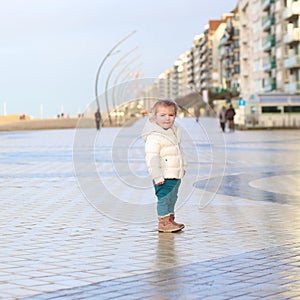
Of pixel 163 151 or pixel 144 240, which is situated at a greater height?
pixel 163 151

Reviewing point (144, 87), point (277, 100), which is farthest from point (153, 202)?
point (277, 100)

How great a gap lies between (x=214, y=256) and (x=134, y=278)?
1266mm

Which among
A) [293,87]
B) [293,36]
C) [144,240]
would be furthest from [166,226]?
[293,87]

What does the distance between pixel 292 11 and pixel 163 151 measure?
66.8m

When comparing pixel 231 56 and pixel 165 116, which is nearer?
pixel 165 116

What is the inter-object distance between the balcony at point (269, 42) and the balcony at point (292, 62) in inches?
341

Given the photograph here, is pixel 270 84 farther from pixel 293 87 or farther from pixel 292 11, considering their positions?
pixel 292 11

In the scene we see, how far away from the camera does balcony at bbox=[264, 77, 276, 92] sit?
88606mm

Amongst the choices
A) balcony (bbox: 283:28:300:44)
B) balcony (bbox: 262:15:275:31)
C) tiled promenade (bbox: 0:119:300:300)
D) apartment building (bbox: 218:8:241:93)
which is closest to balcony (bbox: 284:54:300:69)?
Answer: balcony (bbox: 283:28:300:44)

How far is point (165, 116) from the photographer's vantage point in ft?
31.2

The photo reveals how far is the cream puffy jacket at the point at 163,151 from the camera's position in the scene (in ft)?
31.2

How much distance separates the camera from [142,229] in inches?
391

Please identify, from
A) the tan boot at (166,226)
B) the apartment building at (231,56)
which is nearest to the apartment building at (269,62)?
the apartment building at (231,56)

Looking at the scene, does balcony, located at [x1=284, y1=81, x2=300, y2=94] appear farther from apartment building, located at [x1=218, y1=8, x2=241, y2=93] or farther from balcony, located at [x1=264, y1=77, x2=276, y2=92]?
apartment building, located at [x1=218, y1=8, x2=241, y2=93]
